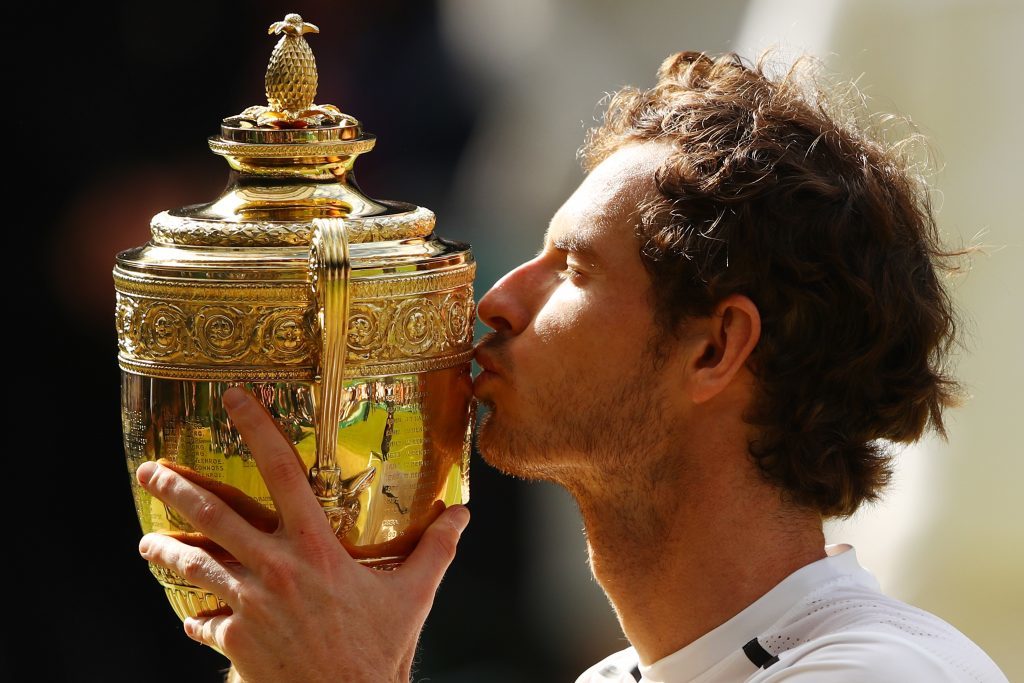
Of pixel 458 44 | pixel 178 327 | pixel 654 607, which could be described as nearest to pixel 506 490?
pixel 458 44

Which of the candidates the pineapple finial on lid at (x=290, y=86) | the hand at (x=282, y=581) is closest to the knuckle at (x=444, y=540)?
the hand at (x=282, y=581)

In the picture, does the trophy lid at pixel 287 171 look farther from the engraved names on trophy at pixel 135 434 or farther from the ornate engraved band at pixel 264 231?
the engraved names on trophy at pixel 135 434

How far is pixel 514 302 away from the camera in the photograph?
7.21ft

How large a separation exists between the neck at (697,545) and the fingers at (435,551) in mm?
334

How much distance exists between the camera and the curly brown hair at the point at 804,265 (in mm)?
2164

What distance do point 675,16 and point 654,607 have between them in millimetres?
3085

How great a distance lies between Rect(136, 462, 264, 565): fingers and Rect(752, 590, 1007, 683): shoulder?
0.81m

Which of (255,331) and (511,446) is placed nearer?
(255,331)

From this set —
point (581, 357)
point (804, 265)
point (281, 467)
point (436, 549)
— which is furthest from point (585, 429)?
point (281, 467)

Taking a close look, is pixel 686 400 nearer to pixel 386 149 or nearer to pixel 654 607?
pixel 654 607

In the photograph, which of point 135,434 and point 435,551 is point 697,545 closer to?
point 435,551

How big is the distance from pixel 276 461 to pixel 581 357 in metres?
0.57

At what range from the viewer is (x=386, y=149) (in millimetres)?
4312

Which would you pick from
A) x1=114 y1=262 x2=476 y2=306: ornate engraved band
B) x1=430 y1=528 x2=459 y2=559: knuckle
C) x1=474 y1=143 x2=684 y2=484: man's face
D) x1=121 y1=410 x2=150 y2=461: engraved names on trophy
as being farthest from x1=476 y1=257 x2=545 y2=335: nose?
x1=121 y1=410 x2=150 y2=461: engraved names on trophy
